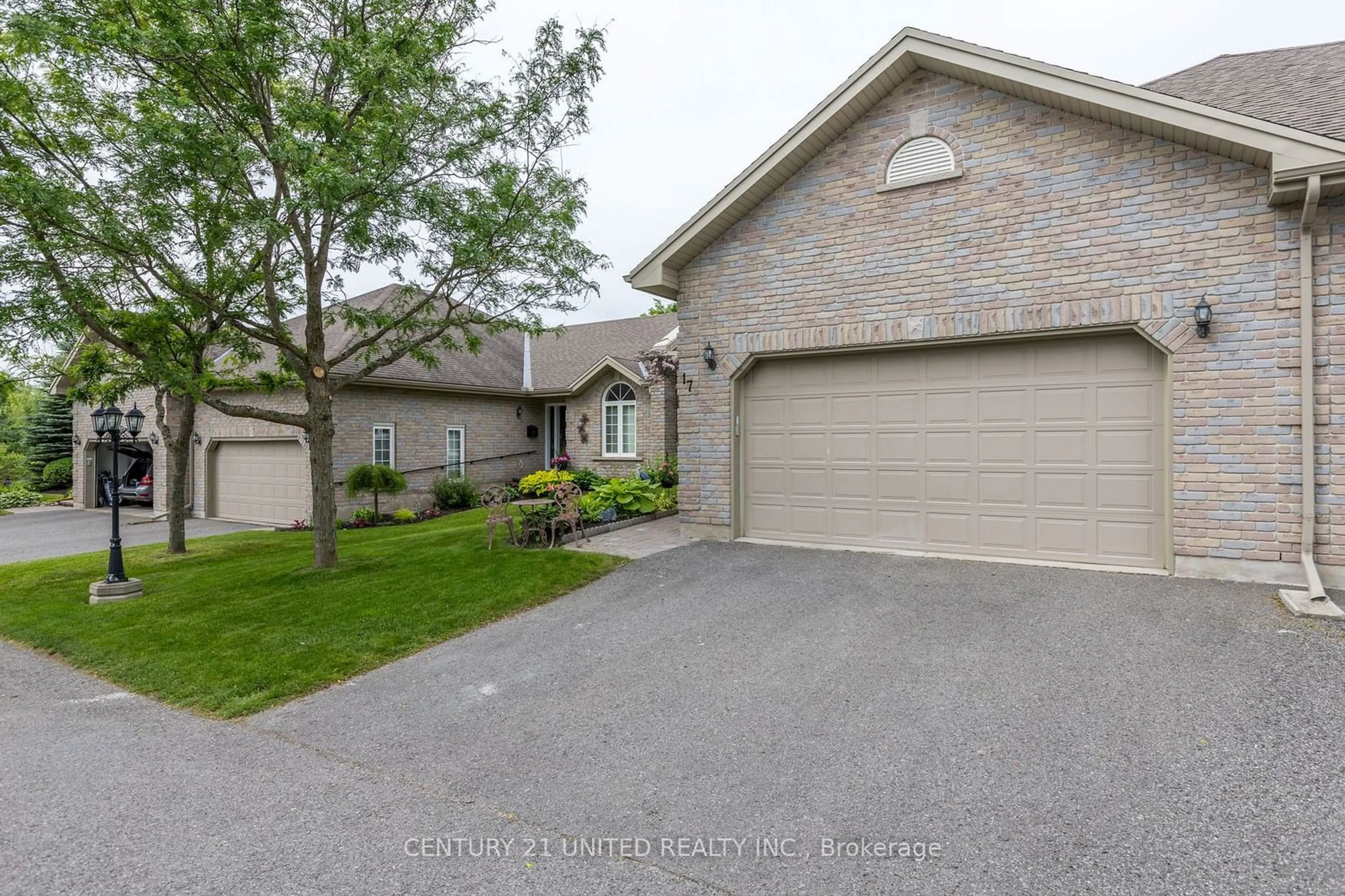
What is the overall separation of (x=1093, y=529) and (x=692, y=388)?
513cm

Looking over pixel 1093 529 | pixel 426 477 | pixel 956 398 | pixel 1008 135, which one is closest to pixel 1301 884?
pixel 1093 529

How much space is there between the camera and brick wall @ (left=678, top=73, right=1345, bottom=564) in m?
6.30

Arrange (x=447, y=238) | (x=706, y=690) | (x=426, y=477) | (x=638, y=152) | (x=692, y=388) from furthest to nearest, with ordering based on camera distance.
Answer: (x=426, y=477) → (x=638, y=152) → (x=692, y=388) → (x=447, y=238) → (x=706, y=690)

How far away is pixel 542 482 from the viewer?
44.8ft

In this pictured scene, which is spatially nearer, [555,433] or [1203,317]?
[1203,317]

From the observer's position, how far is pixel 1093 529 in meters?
7.21

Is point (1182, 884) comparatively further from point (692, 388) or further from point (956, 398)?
point (692, 388)

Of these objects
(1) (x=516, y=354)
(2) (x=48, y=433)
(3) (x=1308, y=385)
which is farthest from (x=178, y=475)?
(2) (x=48, y=433)

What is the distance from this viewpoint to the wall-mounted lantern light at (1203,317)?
21.0 feet

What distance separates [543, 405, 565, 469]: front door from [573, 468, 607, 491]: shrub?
400cm

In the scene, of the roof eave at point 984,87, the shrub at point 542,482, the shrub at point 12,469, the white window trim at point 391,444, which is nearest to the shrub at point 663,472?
the shrub at point 542,482

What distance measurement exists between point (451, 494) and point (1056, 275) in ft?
46.7

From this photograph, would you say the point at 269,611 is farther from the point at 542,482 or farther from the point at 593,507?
the point at 542,482

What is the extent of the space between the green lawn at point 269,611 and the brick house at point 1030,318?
10.4 feet
